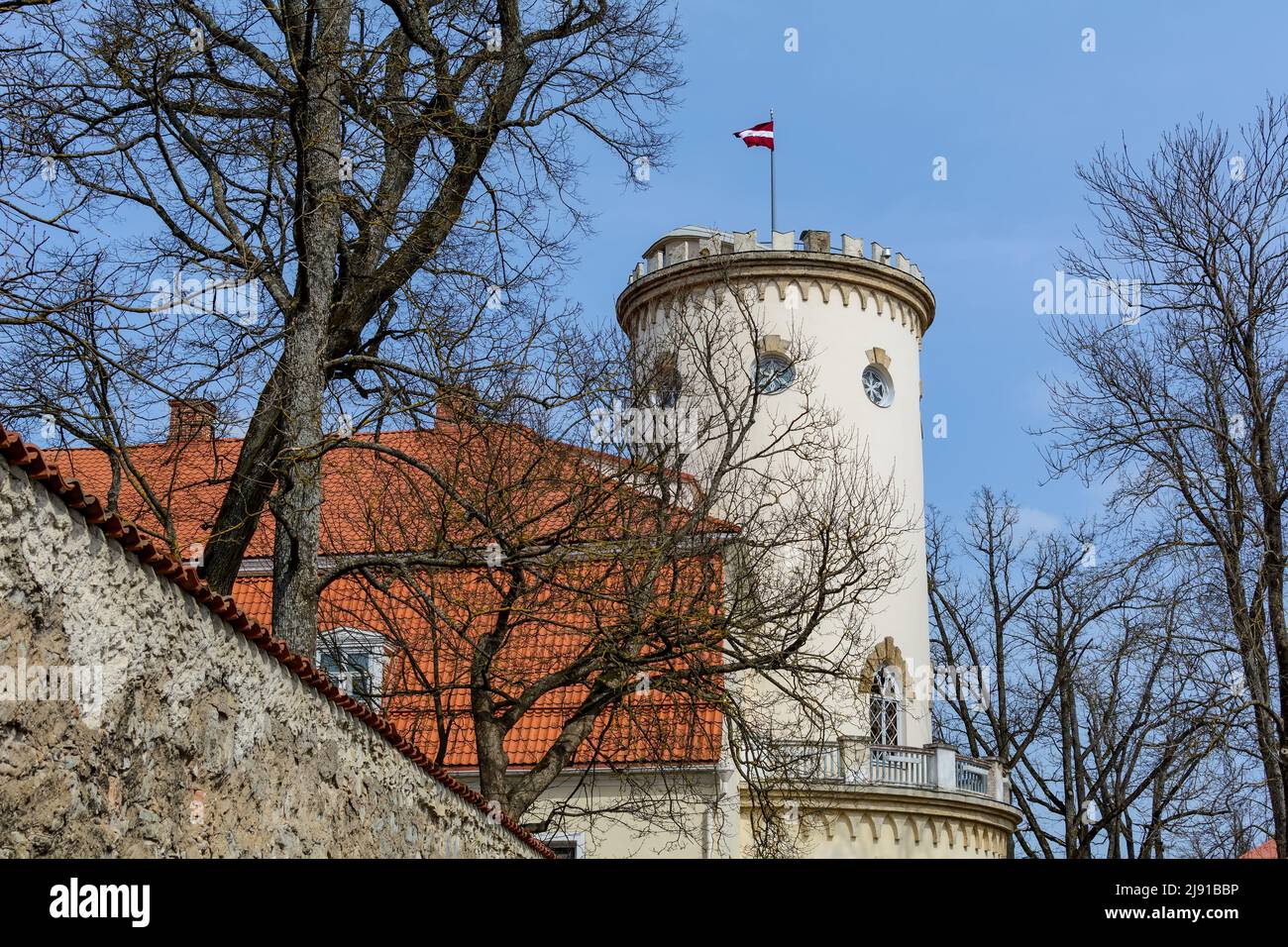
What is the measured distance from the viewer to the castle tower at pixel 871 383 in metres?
28.5

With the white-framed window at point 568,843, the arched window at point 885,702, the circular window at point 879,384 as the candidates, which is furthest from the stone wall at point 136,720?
the circular window at point 879,384

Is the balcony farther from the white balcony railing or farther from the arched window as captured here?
the arched window

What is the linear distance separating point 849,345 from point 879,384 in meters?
1.20

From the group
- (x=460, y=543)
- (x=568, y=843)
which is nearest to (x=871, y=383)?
(x=568, y=843)

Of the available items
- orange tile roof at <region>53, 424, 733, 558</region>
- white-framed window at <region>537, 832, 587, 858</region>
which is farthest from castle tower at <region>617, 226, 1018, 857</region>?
orange tile roof at <region>53, 424, 733, 558</region>

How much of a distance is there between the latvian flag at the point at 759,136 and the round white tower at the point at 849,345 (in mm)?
1810

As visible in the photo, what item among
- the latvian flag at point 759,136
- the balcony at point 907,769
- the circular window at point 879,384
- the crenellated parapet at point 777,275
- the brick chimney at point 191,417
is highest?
the latvian flag at point 759,136

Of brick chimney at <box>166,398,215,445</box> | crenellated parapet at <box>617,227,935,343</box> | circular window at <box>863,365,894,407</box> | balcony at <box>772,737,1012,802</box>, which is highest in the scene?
crenellated parapet at <box>617,227,935,343</box>

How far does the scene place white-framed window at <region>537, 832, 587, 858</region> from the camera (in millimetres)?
24281

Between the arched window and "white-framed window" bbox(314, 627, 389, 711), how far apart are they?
10.4 m

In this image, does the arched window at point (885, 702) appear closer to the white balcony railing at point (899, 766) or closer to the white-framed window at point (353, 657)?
the white balcony railing at point (899, 766)
